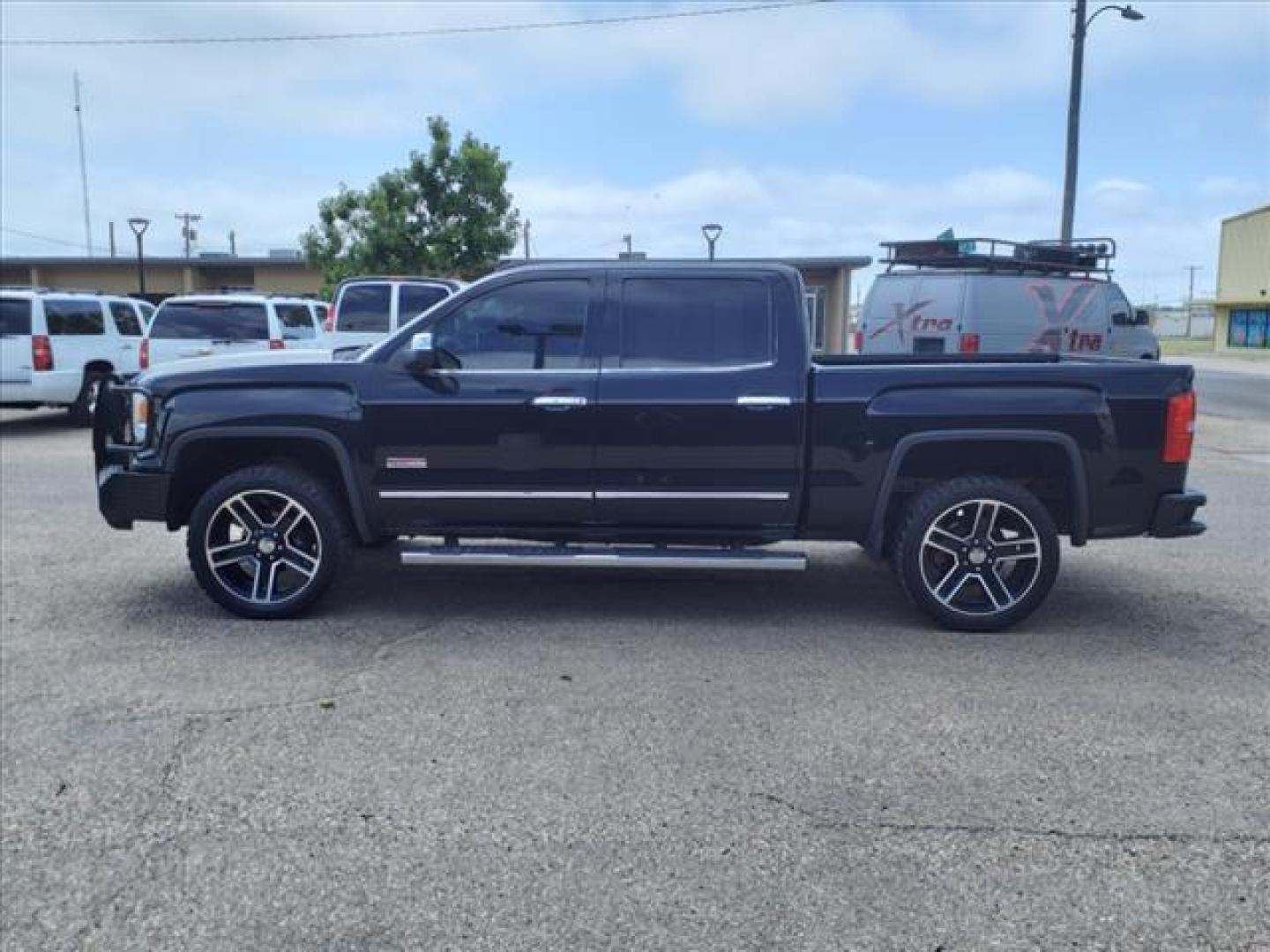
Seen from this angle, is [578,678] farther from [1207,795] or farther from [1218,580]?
[1218,580]

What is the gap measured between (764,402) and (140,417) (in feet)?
10.9

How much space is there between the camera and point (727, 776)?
12.4ft

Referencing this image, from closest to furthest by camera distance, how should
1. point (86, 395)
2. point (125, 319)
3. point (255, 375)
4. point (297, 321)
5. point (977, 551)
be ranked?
point (977, 551), point (255, 375), point (86, 395), point (125, 319), point (297, 321)

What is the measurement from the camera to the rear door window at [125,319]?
15.5 meters

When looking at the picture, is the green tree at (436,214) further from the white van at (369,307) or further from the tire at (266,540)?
the tire at (266,540)

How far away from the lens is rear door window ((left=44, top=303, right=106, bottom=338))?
14.3 metres

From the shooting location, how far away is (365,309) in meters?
15.0

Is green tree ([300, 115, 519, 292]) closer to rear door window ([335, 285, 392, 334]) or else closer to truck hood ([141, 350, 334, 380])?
rear door window ([335, 285, 392, 334])

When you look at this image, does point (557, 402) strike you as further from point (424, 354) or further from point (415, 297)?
point (415, 297)

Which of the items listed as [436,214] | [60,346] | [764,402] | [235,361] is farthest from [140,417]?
[436,214]

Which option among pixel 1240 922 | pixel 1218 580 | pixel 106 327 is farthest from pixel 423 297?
pixel 1240 922

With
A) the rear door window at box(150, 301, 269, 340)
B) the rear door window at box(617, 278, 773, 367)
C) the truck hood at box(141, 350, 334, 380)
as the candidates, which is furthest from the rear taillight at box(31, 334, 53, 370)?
the rear door window at box(617, 278, 773, 367)

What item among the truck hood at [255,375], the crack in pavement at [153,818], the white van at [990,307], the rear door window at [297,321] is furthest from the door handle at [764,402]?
the rear door window at [297,321]

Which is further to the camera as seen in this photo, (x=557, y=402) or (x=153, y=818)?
(x=557, y=402)
